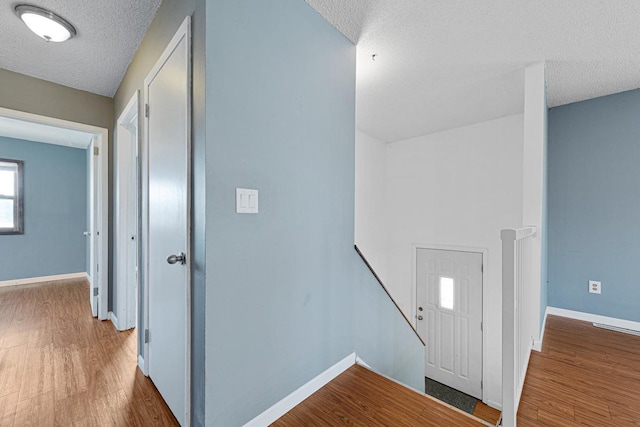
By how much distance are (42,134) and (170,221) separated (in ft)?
14.2

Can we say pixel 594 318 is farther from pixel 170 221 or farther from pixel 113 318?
pixel 113 318

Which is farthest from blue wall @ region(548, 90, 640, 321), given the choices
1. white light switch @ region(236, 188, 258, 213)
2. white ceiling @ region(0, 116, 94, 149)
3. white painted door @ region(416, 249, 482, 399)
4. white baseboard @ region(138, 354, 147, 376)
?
white ceiling @ region(0, 116, 94, 149)

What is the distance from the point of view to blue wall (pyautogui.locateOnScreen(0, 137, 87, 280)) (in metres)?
4.27

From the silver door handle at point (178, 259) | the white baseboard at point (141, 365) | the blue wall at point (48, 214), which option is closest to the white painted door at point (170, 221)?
the silver door handle at point (178, 259)

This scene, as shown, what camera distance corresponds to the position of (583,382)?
183 centimetres

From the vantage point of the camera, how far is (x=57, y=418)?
4.83 ft

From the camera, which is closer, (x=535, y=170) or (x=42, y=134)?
(x=535, y=170)

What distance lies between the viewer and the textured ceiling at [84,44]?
5.55 feet

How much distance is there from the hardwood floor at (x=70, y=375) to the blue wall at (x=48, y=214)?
1748mm

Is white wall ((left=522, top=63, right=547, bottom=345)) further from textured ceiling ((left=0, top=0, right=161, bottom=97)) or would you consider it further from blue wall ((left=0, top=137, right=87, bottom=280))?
blue wall ((left=0, top=137, right=87, bottom=280))

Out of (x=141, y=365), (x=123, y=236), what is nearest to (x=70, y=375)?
(x=141, y=365)

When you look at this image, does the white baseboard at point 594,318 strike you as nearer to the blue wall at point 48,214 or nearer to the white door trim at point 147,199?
the white door trim at point 147,199

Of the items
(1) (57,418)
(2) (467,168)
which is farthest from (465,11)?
(1) (57,418)

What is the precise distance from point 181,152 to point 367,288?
5.07 feet
